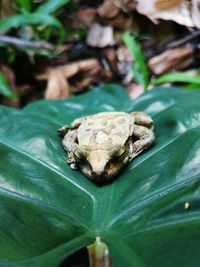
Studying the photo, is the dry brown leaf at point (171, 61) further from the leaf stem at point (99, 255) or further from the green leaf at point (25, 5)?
the leaf stem at point (99, 255)

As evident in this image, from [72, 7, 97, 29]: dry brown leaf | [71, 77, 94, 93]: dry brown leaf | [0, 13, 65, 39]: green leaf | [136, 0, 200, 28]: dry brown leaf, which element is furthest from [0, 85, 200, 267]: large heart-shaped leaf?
[72, 7, 97, 29]: dry brown leaf

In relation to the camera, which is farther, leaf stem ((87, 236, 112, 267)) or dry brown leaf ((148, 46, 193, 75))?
dry brown leaf ((148, 46, 193, 75))

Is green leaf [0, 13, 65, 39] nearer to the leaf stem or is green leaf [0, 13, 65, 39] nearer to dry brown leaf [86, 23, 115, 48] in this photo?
dry brown leaf [86, 23, 115, 48]

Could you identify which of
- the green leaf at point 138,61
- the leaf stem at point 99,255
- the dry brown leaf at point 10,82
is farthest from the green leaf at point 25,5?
the leaf stem at point 99,255

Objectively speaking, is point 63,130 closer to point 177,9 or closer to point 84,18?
point 177,9

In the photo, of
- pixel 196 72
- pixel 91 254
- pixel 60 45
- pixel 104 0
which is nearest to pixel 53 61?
pixel 60 45

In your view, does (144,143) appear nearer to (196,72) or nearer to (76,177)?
(76,177)

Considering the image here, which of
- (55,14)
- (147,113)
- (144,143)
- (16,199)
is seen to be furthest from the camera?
(55,14)
